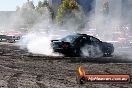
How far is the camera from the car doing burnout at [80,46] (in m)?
20.7

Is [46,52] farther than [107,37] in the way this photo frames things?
No

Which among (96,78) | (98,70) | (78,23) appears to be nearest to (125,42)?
(98,70)

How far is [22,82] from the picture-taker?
37.9 feet

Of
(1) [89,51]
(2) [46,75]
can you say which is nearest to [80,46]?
(1) [89,51]

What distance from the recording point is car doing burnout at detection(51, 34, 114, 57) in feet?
67.9

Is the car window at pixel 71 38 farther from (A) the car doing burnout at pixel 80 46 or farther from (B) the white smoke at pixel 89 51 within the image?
(B) the white smoke at pixel 89 51

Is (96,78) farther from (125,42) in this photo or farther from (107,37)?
(107,37)

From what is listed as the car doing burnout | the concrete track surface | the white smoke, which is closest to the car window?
the car doing burnout

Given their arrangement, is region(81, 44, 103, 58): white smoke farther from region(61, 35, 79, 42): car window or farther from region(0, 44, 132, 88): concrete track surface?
region(0, 44, 132, 88): concrete track surface

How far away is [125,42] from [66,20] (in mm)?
47096

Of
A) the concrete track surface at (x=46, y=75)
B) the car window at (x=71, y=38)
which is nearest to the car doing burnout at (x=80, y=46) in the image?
the car window at (x=71, y=38)

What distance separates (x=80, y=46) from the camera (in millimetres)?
21156

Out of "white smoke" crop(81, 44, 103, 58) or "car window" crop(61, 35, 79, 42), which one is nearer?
"car window" crop(61, 35, 79, 42)

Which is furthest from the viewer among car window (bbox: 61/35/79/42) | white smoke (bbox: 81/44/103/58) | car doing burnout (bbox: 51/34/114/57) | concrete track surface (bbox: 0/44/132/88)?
white smoke (bbox: 81/44/103/58)
